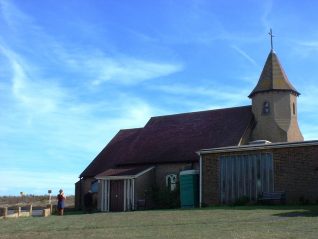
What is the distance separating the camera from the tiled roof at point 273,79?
4062 centimetres

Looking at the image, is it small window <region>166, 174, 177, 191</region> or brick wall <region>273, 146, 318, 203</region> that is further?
small window <region>166, 174, 177, 191</region>

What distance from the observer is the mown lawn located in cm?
1596

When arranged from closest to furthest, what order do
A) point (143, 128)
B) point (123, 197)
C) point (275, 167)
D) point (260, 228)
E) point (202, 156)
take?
1. point (260, 228)
2. point (275, 167)
3. point (202, 156)
4. point (123, 197)
5. point (143, 128)

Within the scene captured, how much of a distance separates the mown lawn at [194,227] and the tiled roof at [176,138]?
16.0 metres

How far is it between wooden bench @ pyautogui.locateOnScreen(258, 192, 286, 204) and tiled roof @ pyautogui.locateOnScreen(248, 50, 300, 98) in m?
12.7

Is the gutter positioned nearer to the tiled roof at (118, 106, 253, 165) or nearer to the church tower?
the tiled roof at (118, 106, 253, 165)

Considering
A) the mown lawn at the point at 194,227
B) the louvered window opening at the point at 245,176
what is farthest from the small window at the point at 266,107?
the mown lawn at the point at 194,227

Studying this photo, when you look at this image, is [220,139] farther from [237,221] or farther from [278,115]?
[237,221]

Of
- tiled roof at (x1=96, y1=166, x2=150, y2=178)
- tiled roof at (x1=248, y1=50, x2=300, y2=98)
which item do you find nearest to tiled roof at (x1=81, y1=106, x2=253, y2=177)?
tiled roof at (x1=96, y1=166, x2=150, y2=178)

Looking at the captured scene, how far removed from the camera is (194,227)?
18.3 meters

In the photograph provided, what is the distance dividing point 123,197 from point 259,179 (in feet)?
37.7

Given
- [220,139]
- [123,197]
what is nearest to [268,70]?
[220,139]

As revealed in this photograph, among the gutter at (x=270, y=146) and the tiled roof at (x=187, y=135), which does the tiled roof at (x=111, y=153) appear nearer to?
the tiled roof at (x=187, y=135)

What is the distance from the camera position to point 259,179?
30.5 m
